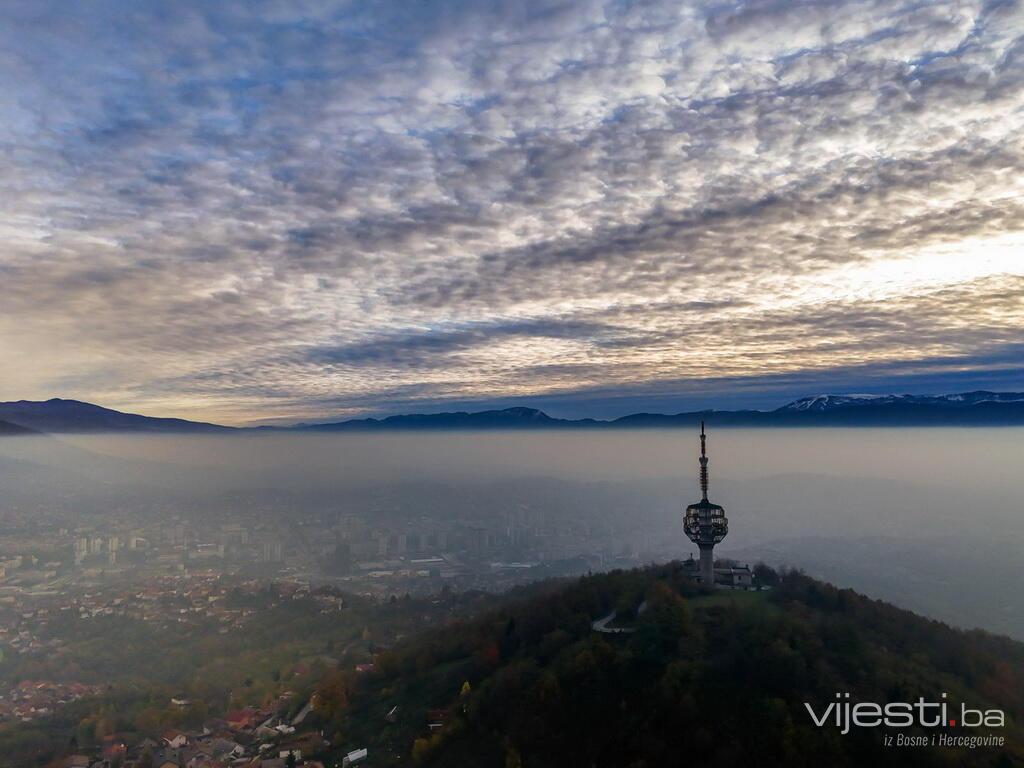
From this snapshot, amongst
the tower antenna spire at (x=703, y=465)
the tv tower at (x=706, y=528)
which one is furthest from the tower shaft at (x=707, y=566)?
the tower antenna spire at (x=703, y=465)

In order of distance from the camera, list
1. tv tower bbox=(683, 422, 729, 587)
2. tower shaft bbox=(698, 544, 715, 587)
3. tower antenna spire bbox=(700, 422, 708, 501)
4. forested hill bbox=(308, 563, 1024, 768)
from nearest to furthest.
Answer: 1. forested hill bbox=(308, 563, 1024, 768)
2. tower shaft bbox=(698, 544, 715, 587)
3. tv tower bbox=(683, 422, 729, 587)
4. tower antenna spire bbox=(700, 422, 708, 501)

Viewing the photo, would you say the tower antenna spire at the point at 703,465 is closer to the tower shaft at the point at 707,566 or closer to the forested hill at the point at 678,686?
the tower shaft at the point at 707,566

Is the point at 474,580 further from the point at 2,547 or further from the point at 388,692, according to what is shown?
the point at 2,547

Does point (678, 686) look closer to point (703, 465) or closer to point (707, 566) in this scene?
point (707, 566)

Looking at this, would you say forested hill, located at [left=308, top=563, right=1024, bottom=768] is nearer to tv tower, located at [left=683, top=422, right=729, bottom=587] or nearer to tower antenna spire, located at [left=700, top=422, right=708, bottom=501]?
tv tower, located at [left=683, top=422, right=729, bottom=587]

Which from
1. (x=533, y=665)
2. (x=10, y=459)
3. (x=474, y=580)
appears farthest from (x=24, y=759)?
(x=10, y=459)

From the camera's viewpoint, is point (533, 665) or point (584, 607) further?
point (584, 607)

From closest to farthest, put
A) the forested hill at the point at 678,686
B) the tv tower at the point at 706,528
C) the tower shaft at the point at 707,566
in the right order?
the forested hill at the point at 678,686, the tower shaft at the point at 707,566, the tv tower at the point at 706,528

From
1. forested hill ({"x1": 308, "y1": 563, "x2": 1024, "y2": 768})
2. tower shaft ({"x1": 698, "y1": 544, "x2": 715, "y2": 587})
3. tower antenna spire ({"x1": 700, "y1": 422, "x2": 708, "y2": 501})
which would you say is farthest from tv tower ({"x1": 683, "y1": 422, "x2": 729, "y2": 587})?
forested hill ({"x1": 308, "y1": 563, "x2": 1024, "y2": 768})
